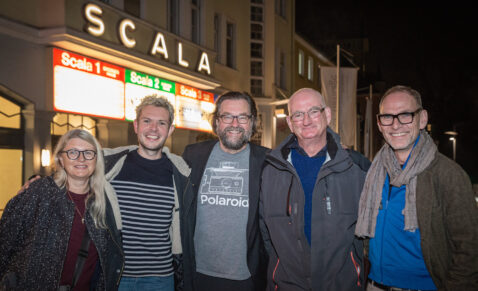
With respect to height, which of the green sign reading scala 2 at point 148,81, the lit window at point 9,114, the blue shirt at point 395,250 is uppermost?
the green sign reading scala 2 at point 148,81

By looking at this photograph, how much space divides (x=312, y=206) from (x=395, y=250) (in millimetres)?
726

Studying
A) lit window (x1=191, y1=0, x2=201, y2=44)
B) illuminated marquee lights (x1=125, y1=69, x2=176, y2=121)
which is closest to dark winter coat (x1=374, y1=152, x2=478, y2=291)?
illuminated marquee lights (x1=125, y1=69, x2=176, y2=121)

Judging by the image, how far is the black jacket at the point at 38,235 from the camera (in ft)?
8.76

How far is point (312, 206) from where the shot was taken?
3.05 metres

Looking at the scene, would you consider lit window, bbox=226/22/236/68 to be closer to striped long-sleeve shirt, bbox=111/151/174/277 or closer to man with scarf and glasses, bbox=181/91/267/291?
man with scarf and glasses, bbox=181/91/267/291

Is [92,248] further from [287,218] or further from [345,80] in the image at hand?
[345,80]

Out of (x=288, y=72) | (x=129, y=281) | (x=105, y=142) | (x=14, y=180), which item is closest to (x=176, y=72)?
(x=105, y=142)

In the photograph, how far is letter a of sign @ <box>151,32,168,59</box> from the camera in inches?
373

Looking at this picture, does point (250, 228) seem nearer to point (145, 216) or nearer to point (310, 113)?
point (145, 216)

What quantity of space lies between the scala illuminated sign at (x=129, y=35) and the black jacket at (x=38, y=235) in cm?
575

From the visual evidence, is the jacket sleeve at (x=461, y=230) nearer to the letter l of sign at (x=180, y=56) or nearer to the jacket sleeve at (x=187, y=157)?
the jacket sleeve at (x=187, y=157)

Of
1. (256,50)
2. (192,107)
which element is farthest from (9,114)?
(256,50)

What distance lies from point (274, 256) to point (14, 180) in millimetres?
6057

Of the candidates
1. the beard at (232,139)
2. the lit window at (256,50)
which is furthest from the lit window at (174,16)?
the beard at (232,139)
